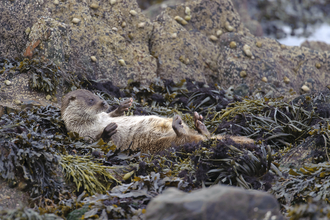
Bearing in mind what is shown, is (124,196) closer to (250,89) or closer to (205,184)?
(205,184)

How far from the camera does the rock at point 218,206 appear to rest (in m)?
1.47

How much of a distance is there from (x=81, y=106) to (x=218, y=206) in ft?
10.6

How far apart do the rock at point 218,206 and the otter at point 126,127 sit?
240cm

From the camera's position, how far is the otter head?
14.2 ft

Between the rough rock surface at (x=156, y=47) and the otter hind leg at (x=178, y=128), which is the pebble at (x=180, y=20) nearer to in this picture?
the rough rock surface at (x=156, y=47)

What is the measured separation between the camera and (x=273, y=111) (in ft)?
15.1

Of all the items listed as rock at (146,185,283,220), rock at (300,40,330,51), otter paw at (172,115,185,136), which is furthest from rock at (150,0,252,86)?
rock at (146,185,283,220)

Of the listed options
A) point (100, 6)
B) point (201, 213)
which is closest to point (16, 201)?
point (201, 213)

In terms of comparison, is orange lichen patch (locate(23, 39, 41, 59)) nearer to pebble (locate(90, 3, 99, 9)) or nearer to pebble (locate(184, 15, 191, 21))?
pebble (locate(90, 3, 99, 9))

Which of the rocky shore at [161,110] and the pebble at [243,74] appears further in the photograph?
the pebble at [243,74]

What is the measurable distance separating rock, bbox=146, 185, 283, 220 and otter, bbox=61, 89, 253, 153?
94.3 inches

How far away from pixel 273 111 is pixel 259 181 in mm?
1914

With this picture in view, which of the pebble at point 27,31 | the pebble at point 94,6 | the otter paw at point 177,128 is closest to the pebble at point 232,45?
the pebble at point 94,6

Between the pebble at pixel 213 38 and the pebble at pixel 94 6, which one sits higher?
the pebble at pixel 213 38
